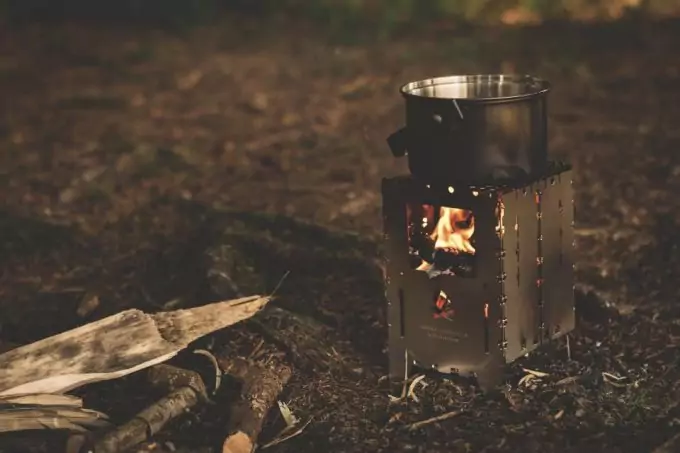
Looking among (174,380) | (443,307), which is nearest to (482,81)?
(443,307)

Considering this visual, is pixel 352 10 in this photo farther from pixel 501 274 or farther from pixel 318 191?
pixel 501 274

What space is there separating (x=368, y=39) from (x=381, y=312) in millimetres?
6706

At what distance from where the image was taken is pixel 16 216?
6.71 metres

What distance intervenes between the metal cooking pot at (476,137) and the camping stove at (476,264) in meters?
0.01

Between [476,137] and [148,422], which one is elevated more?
[476,137]

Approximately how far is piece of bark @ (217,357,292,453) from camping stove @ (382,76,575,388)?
1.59ft

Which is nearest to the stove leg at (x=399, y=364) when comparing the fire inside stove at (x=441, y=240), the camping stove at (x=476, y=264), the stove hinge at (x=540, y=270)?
the camping stove at (x=476, y=264)

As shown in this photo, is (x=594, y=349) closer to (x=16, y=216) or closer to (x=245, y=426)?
(x=245, y=426)

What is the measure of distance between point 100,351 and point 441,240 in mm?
1406

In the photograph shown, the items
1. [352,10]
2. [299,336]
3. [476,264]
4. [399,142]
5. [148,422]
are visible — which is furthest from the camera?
[352,10]

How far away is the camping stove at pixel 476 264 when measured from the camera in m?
3.84

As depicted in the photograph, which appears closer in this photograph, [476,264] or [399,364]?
[476,264]

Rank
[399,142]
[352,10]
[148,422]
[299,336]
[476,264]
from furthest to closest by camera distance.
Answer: [352,10] → [299,336] → [399,142] → [476,264] → [148,422]

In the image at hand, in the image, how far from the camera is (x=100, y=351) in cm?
408
